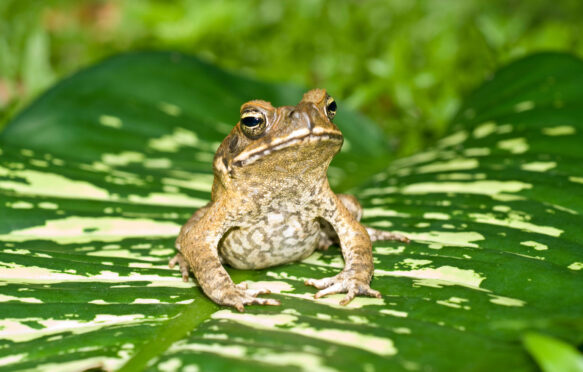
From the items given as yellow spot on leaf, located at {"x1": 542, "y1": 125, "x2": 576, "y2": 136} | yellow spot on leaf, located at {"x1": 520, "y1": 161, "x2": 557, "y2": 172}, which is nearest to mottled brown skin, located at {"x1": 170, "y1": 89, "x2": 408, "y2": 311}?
yellow spot on leaf, located at {"x1": 520, "y1": 161, "x2": 557, "y2": 172}

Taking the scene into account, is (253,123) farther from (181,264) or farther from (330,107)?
(181,264)

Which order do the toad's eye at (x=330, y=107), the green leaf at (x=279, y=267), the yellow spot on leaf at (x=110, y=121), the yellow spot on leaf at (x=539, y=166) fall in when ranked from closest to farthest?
1. the green leaf at (x=279, y=267)
2. the toad's eye at (x=330, y=107)
3. the yellow spot on leaf at (x=539, y=166)
4. the yellow spot on leaf at (x=110, y=121)

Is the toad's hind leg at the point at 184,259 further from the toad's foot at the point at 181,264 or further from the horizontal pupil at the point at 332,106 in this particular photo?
the horizontal pupil at the point at 332,106

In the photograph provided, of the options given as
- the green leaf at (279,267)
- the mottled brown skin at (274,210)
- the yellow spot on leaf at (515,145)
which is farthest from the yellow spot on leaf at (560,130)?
the mottled brown skin at (274,210)

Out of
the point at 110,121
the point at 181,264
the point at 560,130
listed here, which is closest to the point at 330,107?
the point at 181,264

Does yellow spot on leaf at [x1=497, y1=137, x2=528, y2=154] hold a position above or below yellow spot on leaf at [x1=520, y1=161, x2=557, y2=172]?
above

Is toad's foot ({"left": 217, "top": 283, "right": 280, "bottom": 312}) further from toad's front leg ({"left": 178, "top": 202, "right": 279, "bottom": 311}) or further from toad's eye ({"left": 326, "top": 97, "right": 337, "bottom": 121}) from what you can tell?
toad's eye ({"left": 326, "top": 97, "right": 337, "bottom": 121})

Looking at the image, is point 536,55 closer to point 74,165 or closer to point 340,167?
point 340,167
